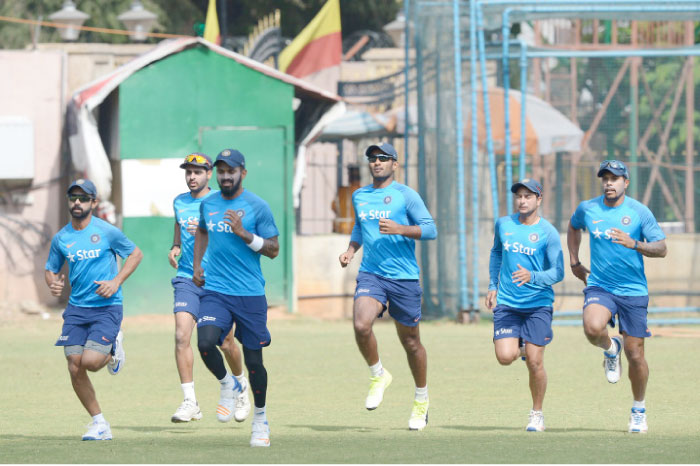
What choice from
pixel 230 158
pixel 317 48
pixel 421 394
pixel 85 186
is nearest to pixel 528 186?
pixel 421 394

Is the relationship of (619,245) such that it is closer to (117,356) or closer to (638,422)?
(638,422)

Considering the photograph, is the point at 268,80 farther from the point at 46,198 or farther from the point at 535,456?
the point at 535,456

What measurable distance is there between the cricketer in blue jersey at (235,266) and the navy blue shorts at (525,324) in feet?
6.25

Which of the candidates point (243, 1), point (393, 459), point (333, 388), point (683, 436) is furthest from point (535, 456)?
point (243, 1)

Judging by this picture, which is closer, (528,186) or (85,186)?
(85,186)

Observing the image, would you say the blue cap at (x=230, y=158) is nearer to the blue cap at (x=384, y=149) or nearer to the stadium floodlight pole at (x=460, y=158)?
the blue cap at (x=384, y=149)

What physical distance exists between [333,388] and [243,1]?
2428cm

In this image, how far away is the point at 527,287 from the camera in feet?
33.9

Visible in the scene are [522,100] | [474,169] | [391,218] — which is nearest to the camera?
[391,218]

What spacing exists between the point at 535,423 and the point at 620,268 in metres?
1.36

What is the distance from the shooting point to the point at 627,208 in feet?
34.1

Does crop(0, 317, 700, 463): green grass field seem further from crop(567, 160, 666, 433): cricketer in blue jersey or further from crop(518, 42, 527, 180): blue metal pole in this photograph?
crop(518, 42, 527, 180): blue metal pole

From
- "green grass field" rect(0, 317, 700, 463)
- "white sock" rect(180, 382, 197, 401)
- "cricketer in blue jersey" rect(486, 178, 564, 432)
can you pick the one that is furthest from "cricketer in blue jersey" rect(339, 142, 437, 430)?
"white sock" rect(180, 382, 197, 401)

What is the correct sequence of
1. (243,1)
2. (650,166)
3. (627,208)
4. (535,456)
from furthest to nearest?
(243,1), (650,166), (627,208), (535,456)
